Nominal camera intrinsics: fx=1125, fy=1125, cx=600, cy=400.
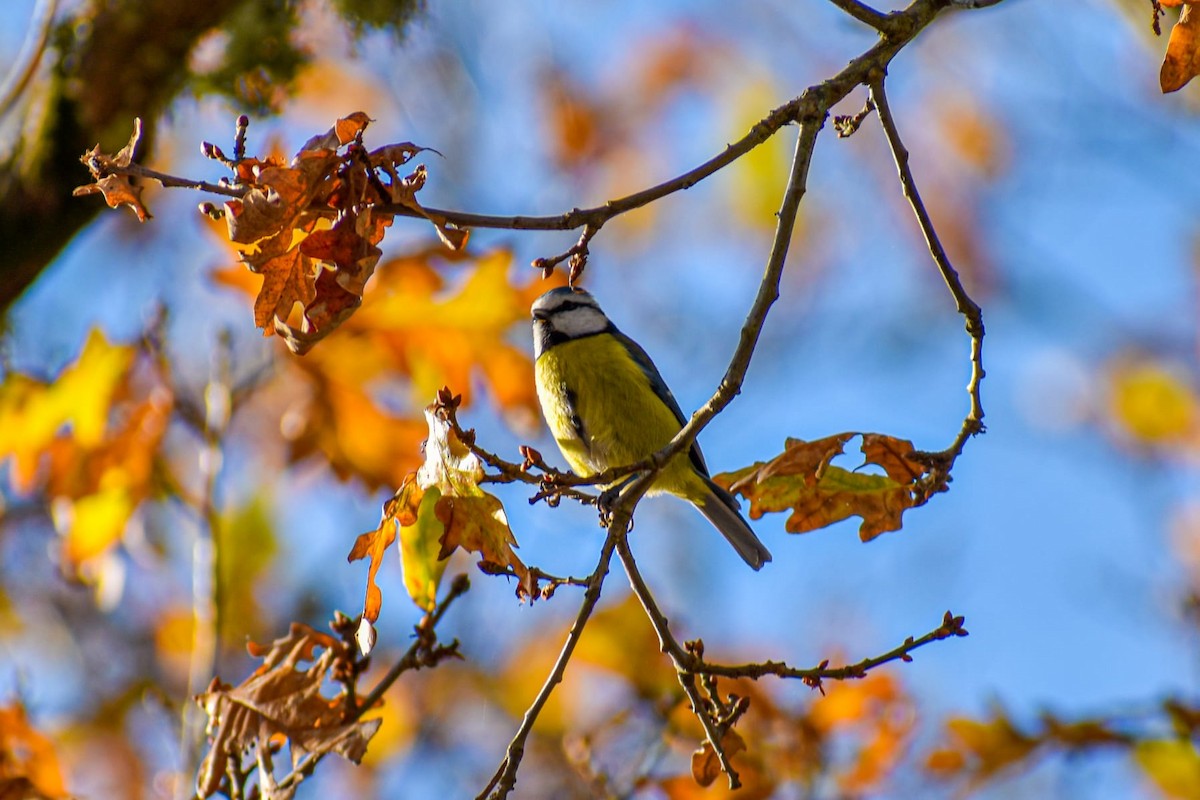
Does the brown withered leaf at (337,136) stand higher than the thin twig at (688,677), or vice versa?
the brown withered leaf at (337,136)

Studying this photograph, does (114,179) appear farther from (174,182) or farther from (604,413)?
(604,413)

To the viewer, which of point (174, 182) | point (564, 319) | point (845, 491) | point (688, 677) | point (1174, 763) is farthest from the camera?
point (564, 319)

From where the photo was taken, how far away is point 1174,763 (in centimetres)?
325

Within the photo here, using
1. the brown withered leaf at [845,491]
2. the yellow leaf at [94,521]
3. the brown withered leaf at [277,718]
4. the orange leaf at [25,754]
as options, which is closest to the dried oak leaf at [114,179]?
the brown withered leaf at [277,718]

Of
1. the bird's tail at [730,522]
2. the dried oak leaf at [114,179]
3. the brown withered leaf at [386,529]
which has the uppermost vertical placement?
the bird's tail at [730,522]

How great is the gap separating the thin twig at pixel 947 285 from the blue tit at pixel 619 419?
53.3 inches

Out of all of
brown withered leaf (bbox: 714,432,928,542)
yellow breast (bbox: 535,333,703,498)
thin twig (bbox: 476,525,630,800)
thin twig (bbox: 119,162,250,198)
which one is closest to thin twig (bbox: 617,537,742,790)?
thin twig (bbox: 476,525,630,800)

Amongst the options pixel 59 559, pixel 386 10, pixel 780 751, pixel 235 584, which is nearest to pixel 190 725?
pixel 59 559

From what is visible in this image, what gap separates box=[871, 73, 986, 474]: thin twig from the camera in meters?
2.22

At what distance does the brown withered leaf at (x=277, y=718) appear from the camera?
2.11 metres

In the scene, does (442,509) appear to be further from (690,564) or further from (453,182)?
(690,564)

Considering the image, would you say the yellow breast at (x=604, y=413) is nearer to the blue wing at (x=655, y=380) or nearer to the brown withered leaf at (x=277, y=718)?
the blue wing at (x=655, y=380)

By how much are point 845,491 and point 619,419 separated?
5.15 feet

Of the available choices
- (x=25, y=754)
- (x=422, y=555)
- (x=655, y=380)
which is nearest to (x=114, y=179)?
(x=422, y=555)
